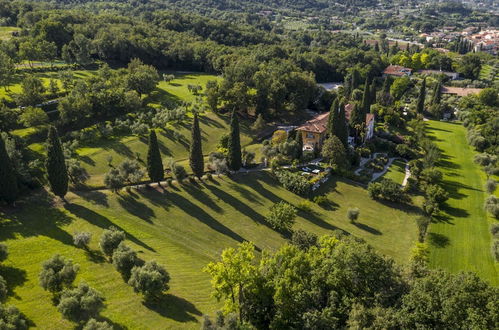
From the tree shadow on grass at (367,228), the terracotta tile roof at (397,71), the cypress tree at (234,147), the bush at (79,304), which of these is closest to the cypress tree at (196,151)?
the cypress tree at (234,147)

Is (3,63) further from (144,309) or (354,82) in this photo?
(354,82)

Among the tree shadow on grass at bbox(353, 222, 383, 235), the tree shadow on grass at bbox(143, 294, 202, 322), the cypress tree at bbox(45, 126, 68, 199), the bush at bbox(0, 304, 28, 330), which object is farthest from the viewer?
the tree shadow on grass at bbox(353, 222, 383, 235)

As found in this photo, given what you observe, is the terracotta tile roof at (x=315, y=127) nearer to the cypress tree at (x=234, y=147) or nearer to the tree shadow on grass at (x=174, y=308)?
the cypress tree at (x=234, y=147)

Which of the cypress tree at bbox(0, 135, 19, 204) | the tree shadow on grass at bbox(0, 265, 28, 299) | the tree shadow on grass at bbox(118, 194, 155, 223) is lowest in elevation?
the tree shadow on grass at bbox(118, 194, 155, 223)

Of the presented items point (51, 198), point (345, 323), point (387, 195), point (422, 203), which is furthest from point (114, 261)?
point (422, 203)

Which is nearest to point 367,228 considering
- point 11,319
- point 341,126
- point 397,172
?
point 397,172

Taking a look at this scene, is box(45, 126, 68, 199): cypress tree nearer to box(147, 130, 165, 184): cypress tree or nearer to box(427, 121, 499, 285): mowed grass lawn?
box(147, 130, 165, 184): cypress tree

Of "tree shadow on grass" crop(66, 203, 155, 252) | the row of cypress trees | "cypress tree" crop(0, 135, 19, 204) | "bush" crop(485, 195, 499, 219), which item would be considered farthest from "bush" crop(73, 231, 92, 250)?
"bush" crop(485, 195, 499, 219)
